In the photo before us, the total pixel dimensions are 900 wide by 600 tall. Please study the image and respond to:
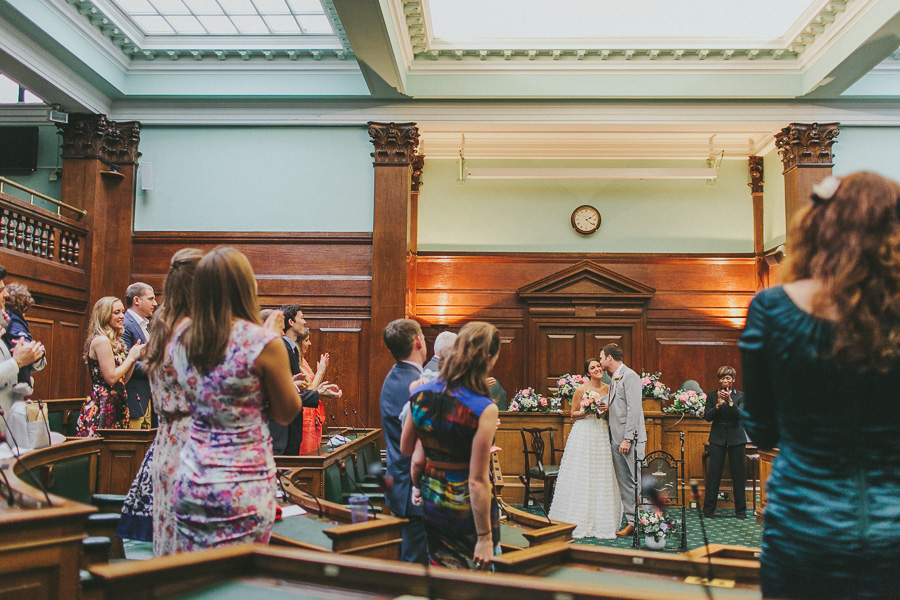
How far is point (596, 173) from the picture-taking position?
37.6 ft

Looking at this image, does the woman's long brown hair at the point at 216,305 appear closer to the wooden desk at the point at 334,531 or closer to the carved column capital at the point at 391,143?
the wooden desk at the point at 334,531

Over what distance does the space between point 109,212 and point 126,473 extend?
6097 millimetres

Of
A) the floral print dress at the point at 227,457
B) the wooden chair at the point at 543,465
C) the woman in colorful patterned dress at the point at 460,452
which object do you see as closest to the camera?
→ the floral print dress at the point at 227,457

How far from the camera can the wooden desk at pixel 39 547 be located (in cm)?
220

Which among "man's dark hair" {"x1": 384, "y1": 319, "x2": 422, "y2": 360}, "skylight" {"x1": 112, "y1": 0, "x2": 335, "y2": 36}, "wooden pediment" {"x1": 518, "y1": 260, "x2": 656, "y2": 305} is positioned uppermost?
"skylight" {"x1": 112, "y1": 0, "x2": 335, "y2": 36}

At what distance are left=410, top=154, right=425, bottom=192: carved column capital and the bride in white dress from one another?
5.96 metres

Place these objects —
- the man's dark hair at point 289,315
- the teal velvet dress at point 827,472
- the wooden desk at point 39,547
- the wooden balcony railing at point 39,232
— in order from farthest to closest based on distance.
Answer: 1. the wooden balcony railing at point 39,232
2. the man's dark hair at point 289,315
3. the wooden desk at point 39,547
4. the teal velvet dress at point 827,472

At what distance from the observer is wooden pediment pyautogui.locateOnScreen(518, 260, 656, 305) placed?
37.6 feet

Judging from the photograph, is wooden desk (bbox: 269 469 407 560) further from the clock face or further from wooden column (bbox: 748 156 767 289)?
wooden column (bbox: 748 156 767 289)

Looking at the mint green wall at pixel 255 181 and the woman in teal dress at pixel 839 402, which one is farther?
the mint green wall at pixel 255 181

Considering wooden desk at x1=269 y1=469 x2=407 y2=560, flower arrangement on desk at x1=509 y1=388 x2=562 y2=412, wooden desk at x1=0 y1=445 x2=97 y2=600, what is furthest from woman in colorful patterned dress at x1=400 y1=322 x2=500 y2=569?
flower arrangement on desk at x1=509 y1=388 x2=562 y2=412

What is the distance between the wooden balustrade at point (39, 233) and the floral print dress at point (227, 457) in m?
7.03

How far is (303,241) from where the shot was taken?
32.2ft

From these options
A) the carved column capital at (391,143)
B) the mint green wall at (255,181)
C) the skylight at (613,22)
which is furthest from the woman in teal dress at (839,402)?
the mint green wall at (255,181)
